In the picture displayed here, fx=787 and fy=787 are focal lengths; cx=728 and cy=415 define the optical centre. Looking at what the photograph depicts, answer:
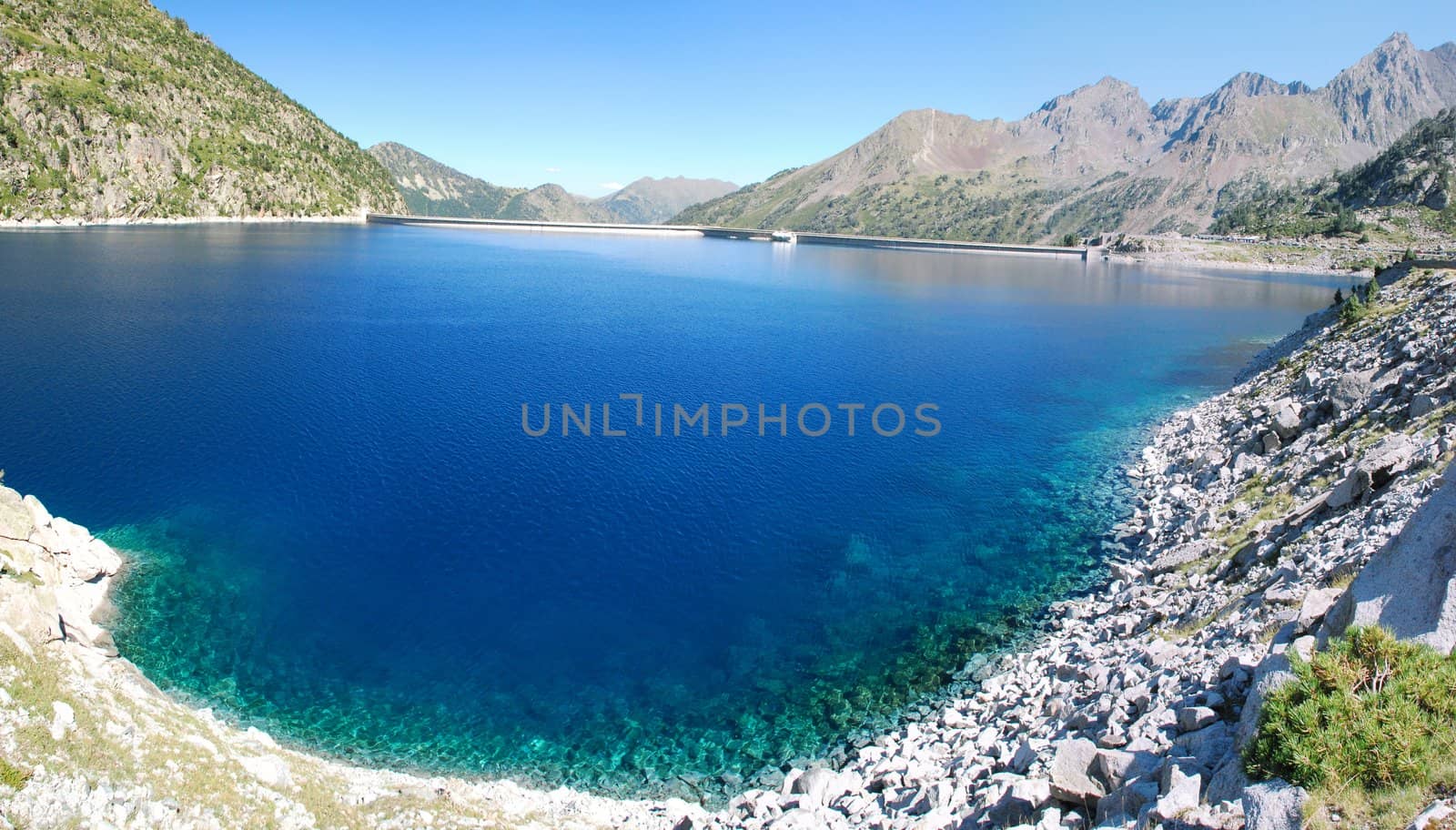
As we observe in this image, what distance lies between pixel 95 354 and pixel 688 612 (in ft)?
179

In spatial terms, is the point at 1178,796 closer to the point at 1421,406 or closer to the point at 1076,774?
the point at 1076,774

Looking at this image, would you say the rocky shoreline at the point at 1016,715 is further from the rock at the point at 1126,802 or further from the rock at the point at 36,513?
the rock at the point at 36,513

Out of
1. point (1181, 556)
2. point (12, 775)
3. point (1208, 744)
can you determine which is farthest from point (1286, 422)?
point (12, 775)

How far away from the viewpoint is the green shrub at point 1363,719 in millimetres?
10477

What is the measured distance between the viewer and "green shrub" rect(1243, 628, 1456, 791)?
Answer: 34.4ft

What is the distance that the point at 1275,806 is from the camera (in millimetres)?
10828

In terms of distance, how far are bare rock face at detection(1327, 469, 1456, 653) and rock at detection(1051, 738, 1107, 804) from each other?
203 inches

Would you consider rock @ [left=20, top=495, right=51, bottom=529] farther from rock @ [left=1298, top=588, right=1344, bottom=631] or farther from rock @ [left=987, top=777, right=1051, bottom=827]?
rock @ [left=1298, top=588, right=1344, bottom=631]

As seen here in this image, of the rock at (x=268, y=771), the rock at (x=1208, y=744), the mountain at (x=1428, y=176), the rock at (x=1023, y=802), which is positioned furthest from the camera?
the mountain at (x=1428, y=176)

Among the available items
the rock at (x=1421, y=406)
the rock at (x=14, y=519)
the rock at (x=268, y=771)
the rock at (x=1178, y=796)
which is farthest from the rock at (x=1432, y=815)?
the rock at (x=14, y=519)

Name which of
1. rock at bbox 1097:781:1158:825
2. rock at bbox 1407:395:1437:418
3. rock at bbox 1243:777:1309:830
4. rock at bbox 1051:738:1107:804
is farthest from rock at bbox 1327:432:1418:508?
rock at bbox 1243:777:1309:830

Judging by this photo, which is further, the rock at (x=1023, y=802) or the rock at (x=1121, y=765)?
the rock at (x=1023, y=802)

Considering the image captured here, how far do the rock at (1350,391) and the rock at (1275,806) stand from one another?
1379 inches

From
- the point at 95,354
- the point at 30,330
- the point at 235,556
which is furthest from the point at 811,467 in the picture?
the point at 30,330
